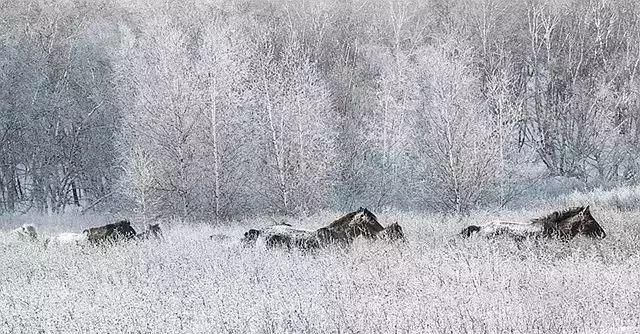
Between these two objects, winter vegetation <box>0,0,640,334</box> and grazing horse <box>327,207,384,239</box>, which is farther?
grazing horse <box>327,207,384,239</box>

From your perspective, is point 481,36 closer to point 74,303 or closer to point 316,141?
point 316,141

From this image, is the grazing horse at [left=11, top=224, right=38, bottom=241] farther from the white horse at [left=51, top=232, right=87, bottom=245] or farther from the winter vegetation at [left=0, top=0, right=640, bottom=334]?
the white horse at [left=51, top=232, right=87, bottom=245]

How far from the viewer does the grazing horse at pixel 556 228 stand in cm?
1119

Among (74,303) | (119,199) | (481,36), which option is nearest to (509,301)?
(74,303)

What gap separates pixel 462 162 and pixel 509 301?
52.4ft

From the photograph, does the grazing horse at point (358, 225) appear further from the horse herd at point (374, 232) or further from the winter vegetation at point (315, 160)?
the winter vegetation at point (315, 160)

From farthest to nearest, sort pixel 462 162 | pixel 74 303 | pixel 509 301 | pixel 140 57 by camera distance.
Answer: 1. pixel 140 57
2. pixel 462 162
3. pixel 74 303
4. pixel 509 301

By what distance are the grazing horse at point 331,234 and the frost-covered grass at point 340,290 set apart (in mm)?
857

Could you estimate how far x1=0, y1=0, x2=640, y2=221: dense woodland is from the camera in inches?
940

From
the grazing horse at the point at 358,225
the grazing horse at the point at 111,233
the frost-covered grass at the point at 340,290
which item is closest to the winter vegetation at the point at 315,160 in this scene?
the frost-covered grass at the point at 340,290

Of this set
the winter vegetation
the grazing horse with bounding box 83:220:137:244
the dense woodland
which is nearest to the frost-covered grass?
the winter vegetation

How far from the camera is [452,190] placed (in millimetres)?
22797

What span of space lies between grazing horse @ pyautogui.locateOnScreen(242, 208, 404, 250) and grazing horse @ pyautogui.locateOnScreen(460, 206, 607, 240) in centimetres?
170

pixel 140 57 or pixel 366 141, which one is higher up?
pixel 140 57
